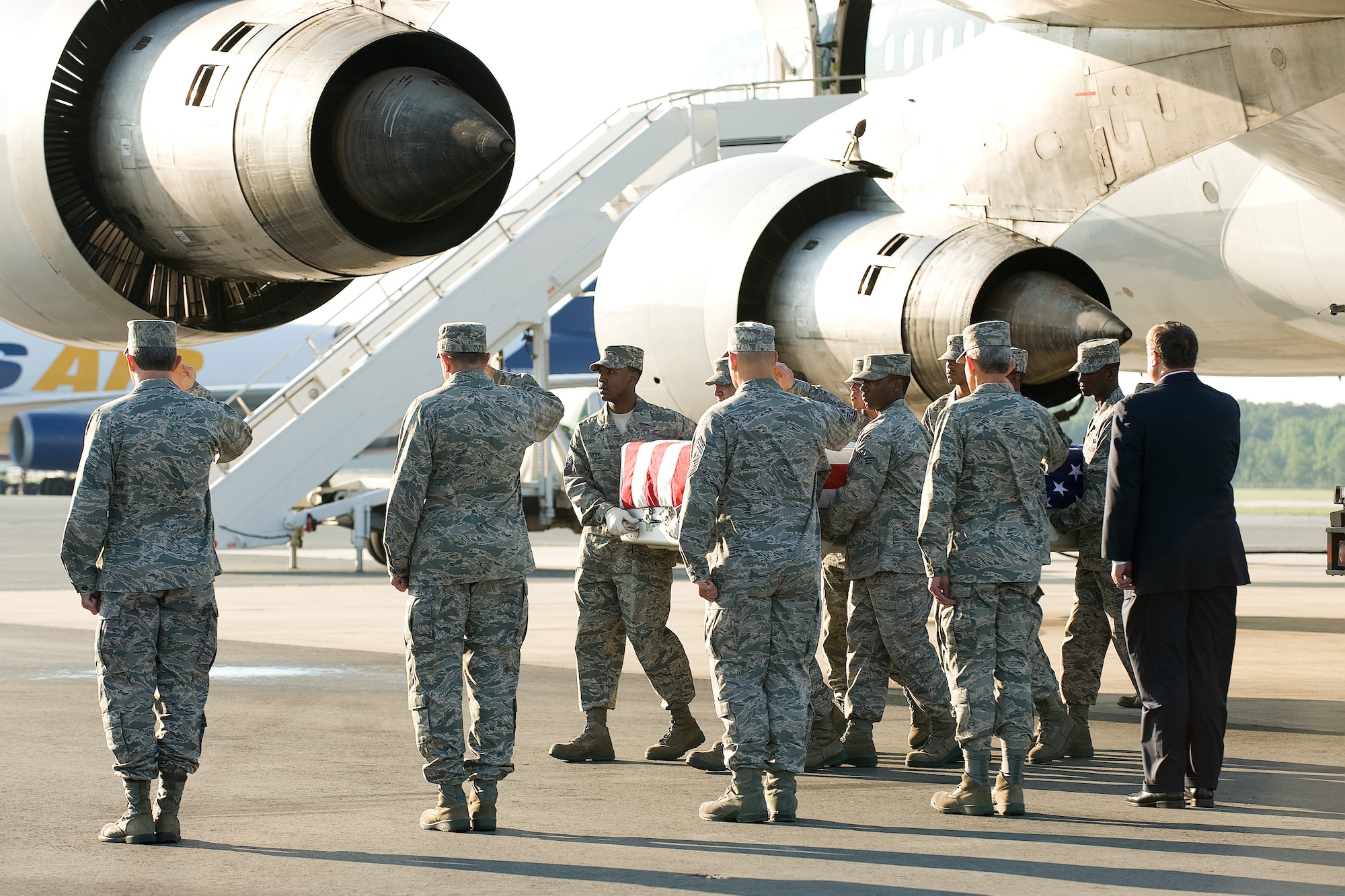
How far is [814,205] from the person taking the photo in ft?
32.8

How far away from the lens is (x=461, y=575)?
20.5ft

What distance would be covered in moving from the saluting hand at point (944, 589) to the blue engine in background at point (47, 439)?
3784cm

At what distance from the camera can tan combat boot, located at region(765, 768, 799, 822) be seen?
6320 millimetres

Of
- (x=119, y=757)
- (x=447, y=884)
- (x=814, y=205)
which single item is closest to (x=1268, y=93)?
(x=814, y=205)

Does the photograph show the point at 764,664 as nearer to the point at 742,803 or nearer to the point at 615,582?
the point at 742,803

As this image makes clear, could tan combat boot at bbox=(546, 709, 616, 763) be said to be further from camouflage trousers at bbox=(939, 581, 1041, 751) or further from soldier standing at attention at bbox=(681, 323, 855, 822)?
camouflage trousers at bbox=(939, 581, 1041, 751)

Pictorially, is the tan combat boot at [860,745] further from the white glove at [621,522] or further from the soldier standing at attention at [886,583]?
the white glove at [621,522]

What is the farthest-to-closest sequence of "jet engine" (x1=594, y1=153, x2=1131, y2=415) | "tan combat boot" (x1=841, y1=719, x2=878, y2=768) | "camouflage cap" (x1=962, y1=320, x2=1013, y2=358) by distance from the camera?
1. "jet engine" (x1=594, y1=153, x2=1131, y2=415)
2. "tan combat boot" (x1=841, y1=719, x2=878, y2=768)
3. "camouflage cap" (x1=962, y1=320, x2=1013, y2=358)

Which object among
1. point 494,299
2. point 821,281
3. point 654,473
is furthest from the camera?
point 494,299

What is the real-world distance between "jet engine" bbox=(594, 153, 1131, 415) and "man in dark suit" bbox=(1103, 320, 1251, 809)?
73.3 inches

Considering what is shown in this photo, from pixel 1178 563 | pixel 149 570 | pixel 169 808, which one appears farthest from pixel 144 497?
pixel 1178 563

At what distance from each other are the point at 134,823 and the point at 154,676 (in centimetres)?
55

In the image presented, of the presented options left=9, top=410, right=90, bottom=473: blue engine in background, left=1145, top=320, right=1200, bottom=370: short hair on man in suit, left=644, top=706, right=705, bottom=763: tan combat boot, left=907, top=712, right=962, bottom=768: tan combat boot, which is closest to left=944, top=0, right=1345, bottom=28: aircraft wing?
left=1145, top=320, right=1200, bottom=370: short hair on man in suit

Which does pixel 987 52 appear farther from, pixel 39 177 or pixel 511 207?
pixel 511 207
